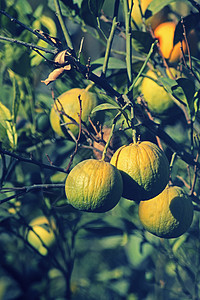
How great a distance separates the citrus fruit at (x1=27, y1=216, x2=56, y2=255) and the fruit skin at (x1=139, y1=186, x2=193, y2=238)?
1.64ft

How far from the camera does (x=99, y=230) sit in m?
1.36

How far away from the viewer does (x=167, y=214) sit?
847 mm

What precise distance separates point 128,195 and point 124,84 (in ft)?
1.39

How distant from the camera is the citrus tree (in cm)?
77

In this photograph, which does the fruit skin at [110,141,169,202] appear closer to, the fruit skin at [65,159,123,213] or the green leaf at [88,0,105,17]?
the fruit skin at [65,159,123,213]

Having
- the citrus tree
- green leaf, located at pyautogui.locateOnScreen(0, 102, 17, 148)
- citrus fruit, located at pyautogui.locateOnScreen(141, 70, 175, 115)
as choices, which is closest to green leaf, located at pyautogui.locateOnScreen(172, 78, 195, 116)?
the citrus tree

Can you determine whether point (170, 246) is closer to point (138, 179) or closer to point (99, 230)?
point (99, 230)

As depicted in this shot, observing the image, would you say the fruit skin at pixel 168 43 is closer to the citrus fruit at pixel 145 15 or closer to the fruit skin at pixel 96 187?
the citrus fruit at pixel 145 15

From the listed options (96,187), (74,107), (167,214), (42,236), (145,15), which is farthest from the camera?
(42,236)

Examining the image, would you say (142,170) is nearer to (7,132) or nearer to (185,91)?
(185,91)

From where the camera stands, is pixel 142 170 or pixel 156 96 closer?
pixel 142 170

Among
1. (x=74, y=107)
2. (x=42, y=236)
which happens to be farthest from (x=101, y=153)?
(x=42, y=236)

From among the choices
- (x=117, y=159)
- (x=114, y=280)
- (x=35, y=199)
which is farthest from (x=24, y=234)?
(x=117, y=159)

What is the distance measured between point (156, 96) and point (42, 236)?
578mm
